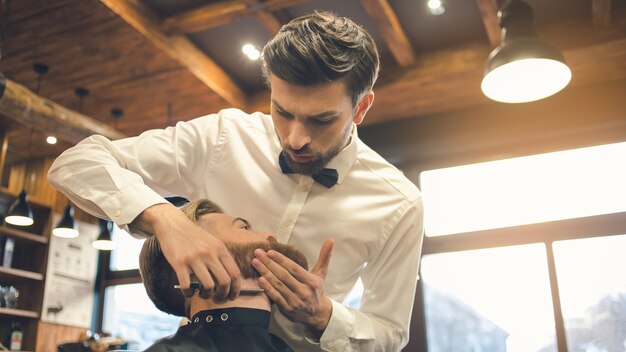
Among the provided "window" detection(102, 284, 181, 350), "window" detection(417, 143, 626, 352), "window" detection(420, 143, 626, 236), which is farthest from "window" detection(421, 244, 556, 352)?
"window" detection(102, 284, 181, 350)

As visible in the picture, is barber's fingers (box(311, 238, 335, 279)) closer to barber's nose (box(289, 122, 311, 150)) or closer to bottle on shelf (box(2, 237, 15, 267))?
barber's nose (box(289, 122, 311, 150))

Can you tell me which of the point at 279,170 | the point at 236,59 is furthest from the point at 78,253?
the point at 279,170

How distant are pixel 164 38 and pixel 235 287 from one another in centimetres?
402

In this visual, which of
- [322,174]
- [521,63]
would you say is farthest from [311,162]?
[521,63]

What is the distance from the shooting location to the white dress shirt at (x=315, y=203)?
1.86 metres

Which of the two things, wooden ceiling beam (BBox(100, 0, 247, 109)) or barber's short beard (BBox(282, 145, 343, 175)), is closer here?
barber's short beard (BBox(282, 145, 343, 175))

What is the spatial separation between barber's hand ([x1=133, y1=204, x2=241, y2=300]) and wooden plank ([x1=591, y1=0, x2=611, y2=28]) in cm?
422

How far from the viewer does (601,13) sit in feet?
15.3

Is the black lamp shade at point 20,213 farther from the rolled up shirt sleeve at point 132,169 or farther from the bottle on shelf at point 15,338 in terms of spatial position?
the rolled up shirt sleeve at point 132,169

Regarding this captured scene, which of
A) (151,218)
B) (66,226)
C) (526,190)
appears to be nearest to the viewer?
(151,218)

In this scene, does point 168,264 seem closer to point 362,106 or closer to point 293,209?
point 293,209

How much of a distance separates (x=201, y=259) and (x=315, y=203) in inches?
30.0

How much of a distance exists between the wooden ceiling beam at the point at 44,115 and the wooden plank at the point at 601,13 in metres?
4.38

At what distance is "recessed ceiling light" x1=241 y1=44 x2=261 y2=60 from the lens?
5.18 m
